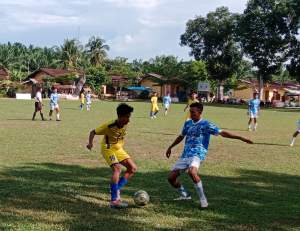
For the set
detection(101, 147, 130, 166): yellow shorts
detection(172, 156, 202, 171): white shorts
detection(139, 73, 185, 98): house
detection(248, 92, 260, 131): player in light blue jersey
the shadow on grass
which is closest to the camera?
the shadow on grass

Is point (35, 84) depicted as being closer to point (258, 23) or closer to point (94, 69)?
point (94, 69)

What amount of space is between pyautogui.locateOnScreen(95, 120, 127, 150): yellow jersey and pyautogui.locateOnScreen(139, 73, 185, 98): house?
262ft

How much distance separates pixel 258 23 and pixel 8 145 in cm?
5392

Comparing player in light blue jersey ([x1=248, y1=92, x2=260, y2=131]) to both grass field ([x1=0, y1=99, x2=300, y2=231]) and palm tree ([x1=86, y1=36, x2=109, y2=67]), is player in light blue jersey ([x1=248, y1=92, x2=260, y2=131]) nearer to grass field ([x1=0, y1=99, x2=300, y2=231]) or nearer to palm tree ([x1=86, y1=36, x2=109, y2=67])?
grass field ([x1=0, y1=99, x2=300, y2=231])

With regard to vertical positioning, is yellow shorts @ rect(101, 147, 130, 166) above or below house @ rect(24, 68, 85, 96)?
below

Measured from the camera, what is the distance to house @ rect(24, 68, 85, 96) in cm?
8106

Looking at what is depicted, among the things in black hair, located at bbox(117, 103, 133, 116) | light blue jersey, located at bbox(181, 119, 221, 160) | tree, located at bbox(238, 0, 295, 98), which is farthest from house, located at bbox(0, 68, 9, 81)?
light blue jersey, located at bbox(181, 119, 221, 160)

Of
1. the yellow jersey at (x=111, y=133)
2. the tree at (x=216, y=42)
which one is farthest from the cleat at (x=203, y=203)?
the tree at (x=216, y=42)

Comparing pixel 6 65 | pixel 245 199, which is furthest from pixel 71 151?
pixel 6 65

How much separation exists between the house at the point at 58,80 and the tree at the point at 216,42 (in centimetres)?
1810

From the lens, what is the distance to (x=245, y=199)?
8.17 meters

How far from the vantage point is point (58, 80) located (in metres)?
83.4

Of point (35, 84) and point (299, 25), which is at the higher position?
point (299, 25)

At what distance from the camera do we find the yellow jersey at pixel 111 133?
741 cm
